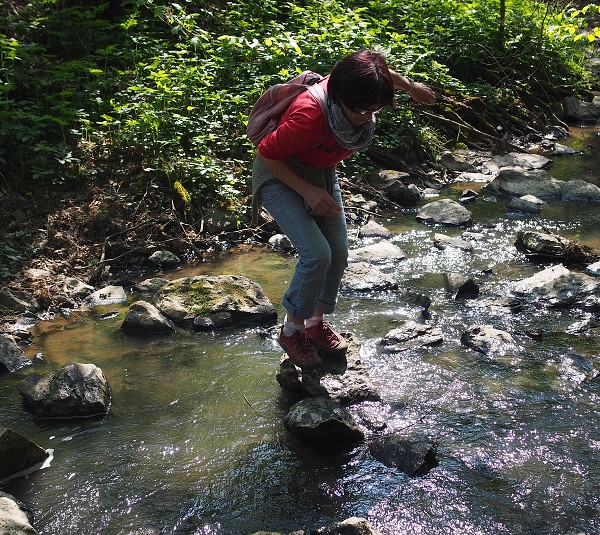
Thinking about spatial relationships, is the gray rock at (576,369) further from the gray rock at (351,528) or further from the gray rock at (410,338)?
the gray rock at (351,528)

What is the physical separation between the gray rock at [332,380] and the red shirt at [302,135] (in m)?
1.40

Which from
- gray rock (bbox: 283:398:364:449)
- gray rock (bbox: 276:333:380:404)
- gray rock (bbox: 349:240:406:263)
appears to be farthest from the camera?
gray rock (bbox: 349:240:406:263)

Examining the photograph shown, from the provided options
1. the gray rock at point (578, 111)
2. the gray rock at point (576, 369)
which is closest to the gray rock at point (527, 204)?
the gray rock at point (576, 369)

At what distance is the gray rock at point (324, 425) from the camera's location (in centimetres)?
371

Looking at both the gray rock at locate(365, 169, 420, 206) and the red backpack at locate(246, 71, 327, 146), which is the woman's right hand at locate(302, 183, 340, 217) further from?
the gray rock at locate(365, 169, 420, 206)

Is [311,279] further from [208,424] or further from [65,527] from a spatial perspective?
[65,527]

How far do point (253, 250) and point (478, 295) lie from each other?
2.48 m

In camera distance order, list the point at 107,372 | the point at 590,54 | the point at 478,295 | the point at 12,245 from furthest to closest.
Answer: the point at 590,54
the point at 12,245
the point at 478,295
the point at 107,372

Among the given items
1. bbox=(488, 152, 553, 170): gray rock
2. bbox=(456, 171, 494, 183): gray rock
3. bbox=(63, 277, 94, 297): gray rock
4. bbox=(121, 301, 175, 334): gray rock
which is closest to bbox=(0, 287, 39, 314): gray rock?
bbox=(63, 277, 94, 297): gray rock

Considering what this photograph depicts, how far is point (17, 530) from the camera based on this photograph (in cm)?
305

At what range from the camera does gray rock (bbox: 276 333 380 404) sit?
166 inches

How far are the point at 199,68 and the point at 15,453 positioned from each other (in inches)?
246

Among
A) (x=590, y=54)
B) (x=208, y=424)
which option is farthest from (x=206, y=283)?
(x=590, y=54)

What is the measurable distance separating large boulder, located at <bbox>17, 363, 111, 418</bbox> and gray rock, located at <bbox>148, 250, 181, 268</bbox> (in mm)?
2536
